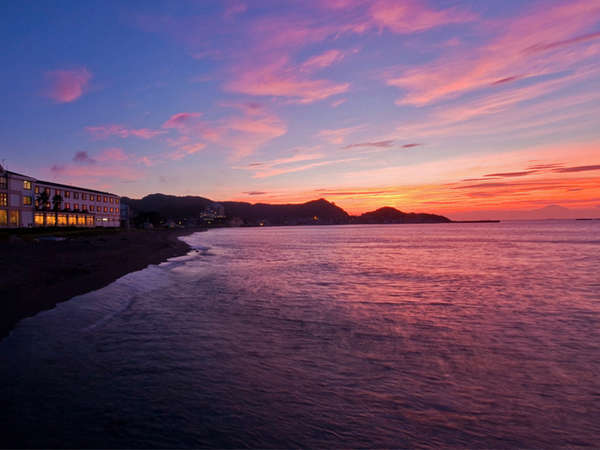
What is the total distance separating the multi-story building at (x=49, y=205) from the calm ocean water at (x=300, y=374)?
208 ft

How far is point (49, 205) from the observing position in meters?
77.7

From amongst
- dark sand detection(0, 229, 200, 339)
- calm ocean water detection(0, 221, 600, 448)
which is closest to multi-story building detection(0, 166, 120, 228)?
dark sand detection(0, 229, 200, 339)

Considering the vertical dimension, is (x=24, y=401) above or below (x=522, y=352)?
above

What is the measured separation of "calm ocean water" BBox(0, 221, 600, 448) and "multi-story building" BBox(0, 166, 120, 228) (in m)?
63.3

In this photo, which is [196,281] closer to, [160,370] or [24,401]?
[160,370]

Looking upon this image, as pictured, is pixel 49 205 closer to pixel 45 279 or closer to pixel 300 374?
pixel 45 279

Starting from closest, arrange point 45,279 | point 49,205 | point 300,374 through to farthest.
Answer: point 300,374, point 45,279, point 49,205

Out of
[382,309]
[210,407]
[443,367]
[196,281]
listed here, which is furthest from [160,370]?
[196,281]

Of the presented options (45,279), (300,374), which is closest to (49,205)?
(45,279)

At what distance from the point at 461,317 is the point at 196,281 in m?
16.4

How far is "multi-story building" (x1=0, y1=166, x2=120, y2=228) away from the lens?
62000 millimetres

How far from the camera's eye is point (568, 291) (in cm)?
2045

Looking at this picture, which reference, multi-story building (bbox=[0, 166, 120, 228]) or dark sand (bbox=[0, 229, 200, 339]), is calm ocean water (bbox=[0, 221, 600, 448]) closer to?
dark sand (bbox=[0, 229, 200, 339])

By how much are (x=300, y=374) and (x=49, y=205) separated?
297 feet
